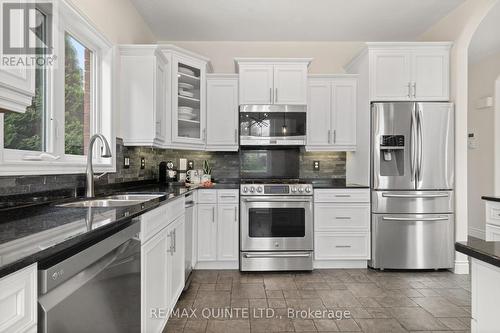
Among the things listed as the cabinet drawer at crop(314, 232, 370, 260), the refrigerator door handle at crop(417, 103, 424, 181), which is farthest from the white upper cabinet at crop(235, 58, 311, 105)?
the cabinet drawer at crop(314, 232, 370, 260)

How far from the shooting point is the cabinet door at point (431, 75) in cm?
339

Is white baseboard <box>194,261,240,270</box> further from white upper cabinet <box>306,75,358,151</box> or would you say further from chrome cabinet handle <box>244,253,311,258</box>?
white upper cabinet <box>306,75,358,151</box>

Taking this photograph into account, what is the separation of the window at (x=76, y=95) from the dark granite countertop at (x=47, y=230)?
82 cm

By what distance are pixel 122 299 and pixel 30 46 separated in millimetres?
1038

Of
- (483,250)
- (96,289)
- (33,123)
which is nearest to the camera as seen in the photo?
(483,250)

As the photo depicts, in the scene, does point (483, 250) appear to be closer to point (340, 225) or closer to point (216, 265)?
point (340, 225)

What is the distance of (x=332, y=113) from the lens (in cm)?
373

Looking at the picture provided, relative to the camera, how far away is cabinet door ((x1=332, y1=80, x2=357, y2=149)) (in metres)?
3.72

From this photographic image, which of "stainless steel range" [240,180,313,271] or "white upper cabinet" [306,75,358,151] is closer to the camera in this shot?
"stainless steel range" [240,180,313,271]

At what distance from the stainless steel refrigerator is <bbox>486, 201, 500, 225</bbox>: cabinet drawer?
1160mm

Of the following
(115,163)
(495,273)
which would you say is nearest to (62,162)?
(115,163)

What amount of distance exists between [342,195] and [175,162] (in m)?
2.18

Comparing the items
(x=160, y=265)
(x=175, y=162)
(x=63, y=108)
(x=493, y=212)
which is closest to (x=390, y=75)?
(x=493, y=212)

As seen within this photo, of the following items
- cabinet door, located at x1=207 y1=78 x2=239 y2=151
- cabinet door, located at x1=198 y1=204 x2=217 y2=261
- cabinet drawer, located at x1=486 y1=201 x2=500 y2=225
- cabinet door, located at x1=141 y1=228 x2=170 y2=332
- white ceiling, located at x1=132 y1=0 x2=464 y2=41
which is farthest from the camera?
cabinet door, located at x1=207 y1=78 x2=239 y2=151
